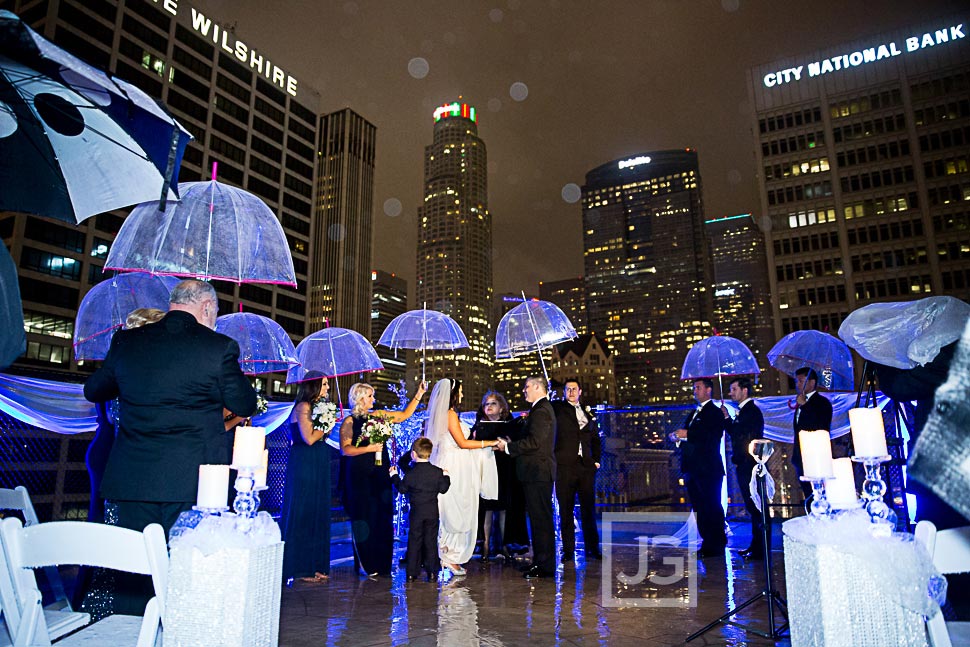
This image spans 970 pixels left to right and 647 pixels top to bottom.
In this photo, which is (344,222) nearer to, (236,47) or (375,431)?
(236,47)

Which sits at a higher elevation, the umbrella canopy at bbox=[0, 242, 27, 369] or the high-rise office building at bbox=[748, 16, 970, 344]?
the high-rise office building at bbox=[748, 16, 970, 344]

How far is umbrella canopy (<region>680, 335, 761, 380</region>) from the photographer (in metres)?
10.3

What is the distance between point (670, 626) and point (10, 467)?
7.92m

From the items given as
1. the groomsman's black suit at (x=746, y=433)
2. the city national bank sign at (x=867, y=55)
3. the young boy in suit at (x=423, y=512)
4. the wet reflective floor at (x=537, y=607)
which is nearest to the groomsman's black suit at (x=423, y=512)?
the young boy in suit at (x=423, y=512)

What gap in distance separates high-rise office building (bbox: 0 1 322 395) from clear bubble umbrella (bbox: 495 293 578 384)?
1768 inches

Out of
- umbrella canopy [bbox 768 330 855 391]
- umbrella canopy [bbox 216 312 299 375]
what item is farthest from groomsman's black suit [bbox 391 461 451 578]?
umbrella canopy [bbox 768 330 855 391]

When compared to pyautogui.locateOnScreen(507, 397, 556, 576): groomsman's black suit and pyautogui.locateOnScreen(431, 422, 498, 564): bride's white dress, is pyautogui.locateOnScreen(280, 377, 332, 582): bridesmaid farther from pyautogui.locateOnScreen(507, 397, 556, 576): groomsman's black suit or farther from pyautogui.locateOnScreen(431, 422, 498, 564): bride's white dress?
pyautogui.locateOnScreen(507, 397, 556, 576): groomsman's black suit

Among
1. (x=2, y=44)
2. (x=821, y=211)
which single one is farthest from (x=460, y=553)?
(x=821, y=211)

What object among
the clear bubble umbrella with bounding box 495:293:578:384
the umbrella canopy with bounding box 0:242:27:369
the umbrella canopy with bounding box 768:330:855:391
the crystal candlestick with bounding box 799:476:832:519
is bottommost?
the crystal candlestick with bounding box 799:476:832:519

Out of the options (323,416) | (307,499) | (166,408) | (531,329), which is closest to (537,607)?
(307,499)

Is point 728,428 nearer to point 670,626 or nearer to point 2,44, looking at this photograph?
point 670,626

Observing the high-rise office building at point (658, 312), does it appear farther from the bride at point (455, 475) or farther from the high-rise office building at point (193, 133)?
the bride at point (455, 475)

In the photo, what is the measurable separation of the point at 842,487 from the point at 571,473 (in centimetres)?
593

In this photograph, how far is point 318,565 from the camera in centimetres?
702
